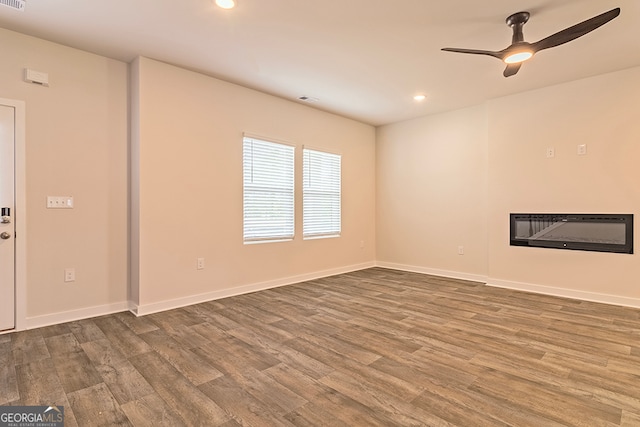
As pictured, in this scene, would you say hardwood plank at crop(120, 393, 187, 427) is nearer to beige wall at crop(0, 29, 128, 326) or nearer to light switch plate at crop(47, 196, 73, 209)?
beige wall at crop(0, 29, 128, 326)

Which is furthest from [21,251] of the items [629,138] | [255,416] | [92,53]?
[629,138]

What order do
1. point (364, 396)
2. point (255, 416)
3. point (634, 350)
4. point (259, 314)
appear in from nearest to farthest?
point (255, 416)
point (364, 396)
point (634, 350)
point (259, 314)

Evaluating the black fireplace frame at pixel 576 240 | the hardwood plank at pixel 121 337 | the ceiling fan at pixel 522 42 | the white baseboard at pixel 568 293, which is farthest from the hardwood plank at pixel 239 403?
the black fireplace frame at pixel 576 240

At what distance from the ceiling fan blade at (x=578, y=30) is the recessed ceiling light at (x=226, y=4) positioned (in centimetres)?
253

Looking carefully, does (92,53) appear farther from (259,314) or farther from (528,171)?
(528,171)

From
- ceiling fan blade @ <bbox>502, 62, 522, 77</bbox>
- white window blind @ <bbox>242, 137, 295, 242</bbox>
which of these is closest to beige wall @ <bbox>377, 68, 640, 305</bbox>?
ceiling fan blade @ <bbox>502, 62, 522, 77</bbox>

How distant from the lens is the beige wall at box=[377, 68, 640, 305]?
404 cm

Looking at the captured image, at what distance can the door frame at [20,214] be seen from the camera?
3.12 meters

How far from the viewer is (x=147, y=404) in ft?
6.41

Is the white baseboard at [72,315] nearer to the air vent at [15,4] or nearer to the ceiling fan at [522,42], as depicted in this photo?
the air vent at [15,4]

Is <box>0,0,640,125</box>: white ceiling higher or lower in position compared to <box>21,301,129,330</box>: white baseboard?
higher

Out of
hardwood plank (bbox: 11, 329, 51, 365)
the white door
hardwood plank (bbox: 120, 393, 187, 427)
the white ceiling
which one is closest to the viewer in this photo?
hardwood plank (bbox: 120, 393, 187, 427)

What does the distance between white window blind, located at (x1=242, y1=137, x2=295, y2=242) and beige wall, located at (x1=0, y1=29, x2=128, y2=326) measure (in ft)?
4.88

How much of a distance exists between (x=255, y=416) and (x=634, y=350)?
9.96 ft
